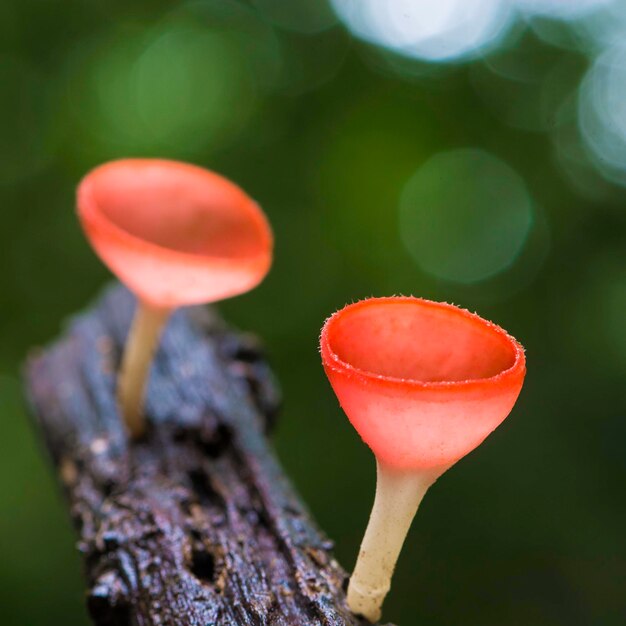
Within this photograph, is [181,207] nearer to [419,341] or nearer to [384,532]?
[419,341]

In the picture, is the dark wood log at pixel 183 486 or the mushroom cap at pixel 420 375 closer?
the mushroom cap at pixel 420 375

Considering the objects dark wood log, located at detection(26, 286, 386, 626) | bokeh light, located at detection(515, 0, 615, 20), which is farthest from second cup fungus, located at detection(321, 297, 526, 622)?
bokeh light, located at detection(515, 0, 615, 20)

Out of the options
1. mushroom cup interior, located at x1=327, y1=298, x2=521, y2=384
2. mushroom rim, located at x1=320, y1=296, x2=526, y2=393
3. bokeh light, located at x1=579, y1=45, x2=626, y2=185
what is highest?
mushroom rim, located at x1=320, y1=296, x2=526, y2=393

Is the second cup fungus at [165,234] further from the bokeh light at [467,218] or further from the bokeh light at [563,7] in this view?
the bokeh light at [563,7]

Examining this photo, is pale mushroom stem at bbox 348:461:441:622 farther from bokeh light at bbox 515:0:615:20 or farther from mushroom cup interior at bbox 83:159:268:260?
bokeh light at bbox 515:0:615:20

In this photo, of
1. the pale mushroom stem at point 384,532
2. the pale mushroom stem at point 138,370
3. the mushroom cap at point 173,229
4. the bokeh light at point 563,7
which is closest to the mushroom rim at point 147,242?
the mushroom cap at point 173,229

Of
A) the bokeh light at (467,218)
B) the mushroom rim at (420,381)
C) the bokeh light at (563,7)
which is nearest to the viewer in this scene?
the mushroom rim at (420,381)
